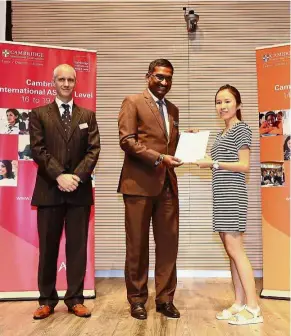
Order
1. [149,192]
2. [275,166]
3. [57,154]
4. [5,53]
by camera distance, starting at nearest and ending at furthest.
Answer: [149,192] → [57,154] → [5,53] → [275,166]

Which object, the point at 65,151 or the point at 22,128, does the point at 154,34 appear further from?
the point at 65,151

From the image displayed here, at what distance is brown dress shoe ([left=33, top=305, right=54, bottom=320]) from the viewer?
2848 mm

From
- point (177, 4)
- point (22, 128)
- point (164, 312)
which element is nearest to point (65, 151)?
point (22, 128)

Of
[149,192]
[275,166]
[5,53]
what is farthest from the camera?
[275,166]

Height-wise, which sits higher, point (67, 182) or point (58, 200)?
point (67, 182)

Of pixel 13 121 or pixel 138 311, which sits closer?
pixel 138 311

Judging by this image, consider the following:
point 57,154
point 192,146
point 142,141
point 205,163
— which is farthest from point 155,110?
point 57,154

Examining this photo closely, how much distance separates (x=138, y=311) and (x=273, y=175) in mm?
1714

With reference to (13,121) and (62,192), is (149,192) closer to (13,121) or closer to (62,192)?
(62,192)

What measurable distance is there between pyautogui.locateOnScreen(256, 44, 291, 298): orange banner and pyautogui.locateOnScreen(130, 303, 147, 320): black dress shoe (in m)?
1.29

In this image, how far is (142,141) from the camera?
2885 mm

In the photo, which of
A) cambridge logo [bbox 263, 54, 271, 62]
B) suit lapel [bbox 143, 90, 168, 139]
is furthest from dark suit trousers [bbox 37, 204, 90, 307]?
cambridge logo [bbox 263, 54, 271, 62]

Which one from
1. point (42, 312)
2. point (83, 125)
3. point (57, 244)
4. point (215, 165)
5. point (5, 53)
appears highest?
point (5, 53)

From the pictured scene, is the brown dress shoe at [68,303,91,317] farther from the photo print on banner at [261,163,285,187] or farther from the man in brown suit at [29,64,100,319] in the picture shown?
the photo print on banner at [261,163,285,187]
